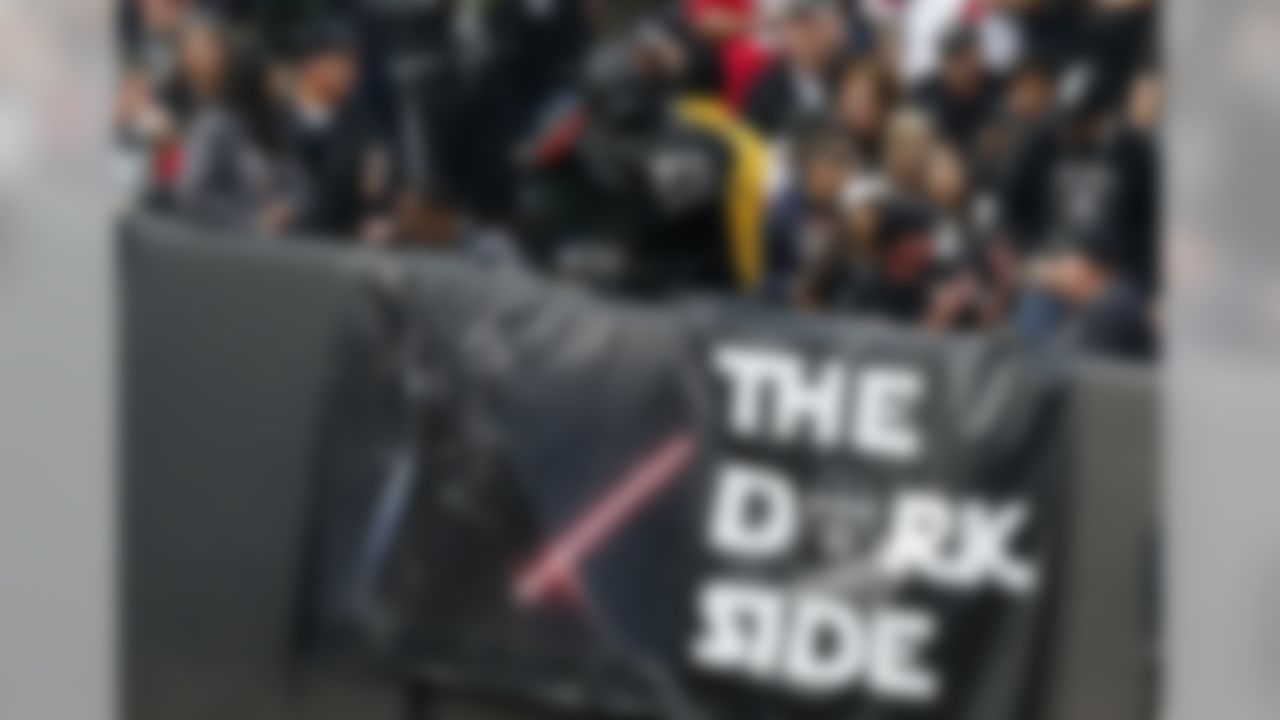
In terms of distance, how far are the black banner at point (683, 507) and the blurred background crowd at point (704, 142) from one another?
9 cm

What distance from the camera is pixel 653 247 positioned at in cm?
456

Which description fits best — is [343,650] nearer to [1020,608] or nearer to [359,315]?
[359,315]

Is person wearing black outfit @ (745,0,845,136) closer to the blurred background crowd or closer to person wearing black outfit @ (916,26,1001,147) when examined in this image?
the blurred background crowd

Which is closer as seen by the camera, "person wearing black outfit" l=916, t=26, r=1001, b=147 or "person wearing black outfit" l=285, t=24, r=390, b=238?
"person wearing black outfit" l=916, t=26, r=1001, b=147

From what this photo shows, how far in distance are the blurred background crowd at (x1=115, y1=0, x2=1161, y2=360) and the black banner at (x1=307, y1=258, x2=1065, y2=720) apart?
93 millimetres

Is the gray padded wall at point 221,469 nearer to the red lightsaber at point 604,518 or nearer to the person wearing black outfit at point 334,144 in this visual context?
the person wearing black outfit at point 334,144

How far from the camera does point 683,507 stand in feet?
14.8

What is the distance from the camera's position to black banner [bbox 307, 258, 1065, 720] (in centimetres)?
438

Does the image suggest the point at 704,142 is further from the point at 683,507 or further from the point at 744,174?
the point at 683,507

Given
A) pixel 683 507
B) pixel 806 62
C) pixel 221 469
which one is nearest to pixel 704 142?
pixel 806 62

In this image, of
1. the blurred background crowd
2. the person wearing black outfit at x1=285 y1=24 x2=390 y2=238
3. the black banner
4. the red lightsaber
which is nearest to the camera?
the blurred background crowd

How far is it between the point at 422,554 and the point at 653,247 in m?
0.66

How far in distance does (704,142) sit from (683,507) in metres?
Result: 0.60

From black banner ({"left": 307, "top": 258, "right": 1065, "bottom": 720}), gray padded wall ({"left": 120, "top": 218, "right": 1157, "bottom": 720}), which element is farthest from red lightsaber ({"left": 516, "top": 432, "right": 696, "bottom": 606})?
gray padded wall ({"left": 120, "top": 218, "right": 1157, "bottom": 720})
